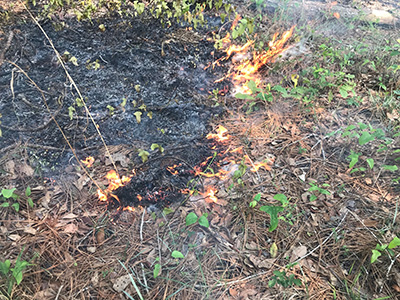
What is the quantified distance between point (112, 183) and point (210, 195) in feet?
2.74

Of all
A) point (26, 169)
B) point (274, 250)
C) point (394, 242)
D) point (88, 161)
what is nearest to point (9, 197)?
point (26, 169)

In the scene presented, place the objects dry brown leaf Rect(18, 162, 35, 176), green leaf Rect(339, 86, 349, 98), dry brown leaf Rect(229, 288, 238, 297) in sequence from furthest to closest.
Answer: green leaf Rect(339, 86, 349, 98) < dry brown leaf Rect(18, 162, 35, 176) < dry brown leaf Rect(229, 288, 238, 297)

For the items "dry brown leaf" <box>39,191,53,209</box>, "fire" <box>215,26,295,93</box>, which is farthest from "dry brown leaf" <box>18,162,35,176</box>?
"fire" <box>215,26,295,93</box>

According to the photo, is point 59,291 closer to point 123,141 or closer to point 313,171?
point 123,141

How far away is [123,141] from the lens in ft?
8.46

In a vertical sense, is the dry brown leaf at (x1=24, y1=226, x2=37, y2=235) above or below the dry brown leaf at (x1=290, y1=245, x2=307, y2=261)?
above

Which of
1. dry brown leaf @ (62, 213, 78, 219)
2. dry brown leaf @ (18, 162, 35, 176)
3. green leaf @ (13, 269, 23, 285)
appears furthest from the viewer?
dry brown leaf @ (18, 162, 35, 176)

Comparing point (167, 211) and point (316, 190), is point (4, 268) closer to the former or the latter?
point (167, 211)

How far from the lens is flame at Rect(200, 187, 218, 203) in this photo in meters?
2.18

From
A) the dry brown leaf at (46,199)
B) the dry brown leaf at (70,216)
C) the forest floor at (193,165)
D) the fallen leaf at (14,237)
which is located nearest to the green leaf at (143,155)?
the forest floor at (193,165)

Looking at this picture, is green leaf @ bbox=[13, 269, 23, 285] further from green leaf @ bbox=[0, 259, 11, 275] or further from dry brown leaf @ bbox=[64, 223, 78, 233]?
dry brown leaf @ bbox=[64, 223, 78, 233]

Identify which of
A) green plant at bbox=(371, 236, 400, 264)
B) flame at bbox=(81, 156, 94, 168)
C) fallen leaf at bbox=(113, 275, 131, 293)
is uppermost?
green plant at bbox=(371, 236, 400, 264)

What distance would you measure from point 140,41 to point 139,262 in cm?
270

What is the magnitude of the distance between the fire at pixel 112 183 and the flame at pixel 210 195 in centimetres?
68
